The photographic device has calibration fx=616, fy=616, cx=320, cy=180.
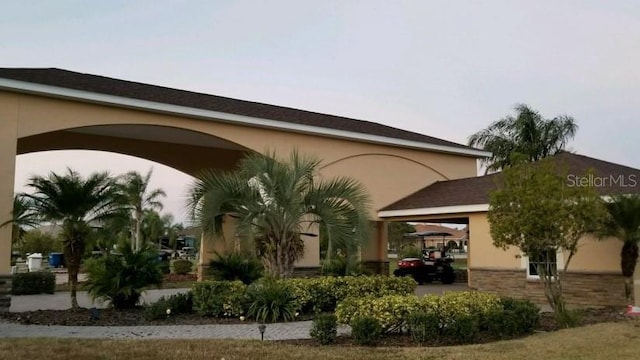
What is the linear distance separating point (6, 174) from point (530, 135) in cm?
3011

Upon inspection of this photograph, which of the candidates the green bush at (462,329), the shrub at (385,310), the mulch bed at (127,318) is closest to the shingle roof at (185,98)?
the mulch bed at (127,318)

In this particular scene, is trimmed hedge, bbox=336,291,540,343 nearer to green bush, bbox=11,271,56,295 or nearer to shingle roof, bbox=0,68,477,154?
shingle roof, bbox=0,68,477,154

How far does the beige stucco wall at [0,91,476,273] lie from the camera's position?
1617 cm

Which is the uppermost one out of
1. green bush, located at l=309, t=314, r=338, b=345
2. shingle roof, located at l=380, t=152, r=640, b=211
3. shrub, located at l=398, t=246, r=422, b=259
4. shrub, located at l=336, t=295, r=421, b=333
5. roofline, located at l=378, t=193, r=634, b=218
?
shingle roof, located at l=380, t=152, r=640, b=211

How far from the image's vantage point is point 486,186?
69.8 ft

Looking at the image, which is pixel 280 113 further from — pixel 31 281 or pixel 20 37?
pixel 31 281

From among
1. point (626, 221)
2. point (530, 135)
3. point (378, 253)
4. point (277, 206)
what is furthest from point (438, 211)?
point (530, 135)

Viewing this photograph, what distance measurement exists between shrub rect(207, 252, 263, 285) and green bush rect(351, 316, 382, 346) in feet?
21.6

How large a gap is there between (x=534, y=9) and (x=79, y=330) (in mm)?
13375

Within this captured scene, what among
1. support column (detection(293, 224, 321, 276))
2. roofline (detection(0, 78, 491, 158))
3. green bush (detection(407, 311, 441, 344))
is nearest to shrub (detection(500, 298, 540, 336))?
green bush (detection(407, 311, 441, 344))

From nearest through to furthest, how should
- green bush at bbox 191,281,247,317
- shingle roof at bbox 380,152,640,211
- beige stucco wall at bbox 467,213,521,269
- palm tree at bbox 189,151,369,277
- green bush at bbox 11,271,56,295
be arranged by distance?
1. green bush at bbox 191,281,247,317
2. palm tree at bbox 189,151,369,277
3. shingle roof at bbox 380,152,640,211
4. beige stucco wall at bbox 467,213,521,269
5. green bush at bbox 11,271,56,295

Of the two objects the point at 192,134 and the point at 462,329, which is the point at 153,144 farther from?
the point at 462,329

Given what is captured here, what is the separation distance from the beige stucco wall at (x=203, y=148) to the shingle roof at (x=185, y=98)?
0.47m

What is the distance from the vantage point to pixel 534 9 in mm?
16156
